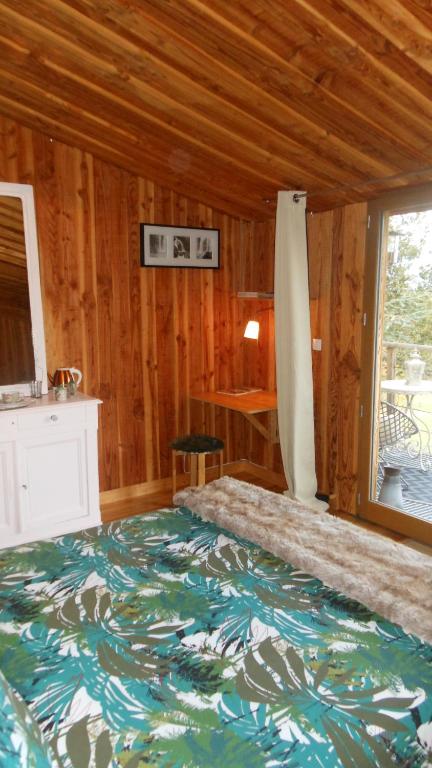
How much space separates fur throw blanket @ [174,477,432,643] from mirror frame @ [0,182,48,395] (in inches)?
62.7

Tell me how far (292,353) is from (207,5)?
201cm

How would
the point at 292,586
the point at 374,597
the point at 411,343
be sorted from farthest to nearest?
the point at 411,343 → the point at 292,586 → the point at 374,597

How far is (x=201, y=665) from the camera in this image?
1507 mm

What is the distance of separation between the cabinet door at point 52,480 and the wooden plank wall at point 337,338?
5.33ft

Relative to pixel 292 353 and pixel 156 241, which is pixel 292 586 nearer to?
pixel 292 353

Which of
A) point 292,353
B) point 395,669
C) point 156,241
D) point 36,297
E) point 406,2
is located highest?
point 406,2

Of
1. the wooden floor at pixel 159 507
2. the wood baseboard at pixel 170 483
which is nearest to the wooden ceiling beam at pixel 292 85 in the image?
the wooden floor at pixel 159 507

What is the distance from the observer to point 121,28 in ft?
7.93

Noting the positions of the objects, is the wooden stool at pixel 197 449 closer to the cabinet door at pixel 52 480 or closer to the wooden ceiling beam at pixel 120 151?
the cabinet door at pixel 52 480

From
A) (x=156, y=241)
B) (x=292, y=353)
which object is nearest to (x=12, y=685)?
(x=292, y=353)

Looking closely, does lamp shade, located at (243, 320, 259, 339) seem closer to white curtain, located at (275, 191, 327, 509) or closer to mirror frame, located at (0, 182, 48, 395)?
white curtain, located at (275, 191, 327, 509)

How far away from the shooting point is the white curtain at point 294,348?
361 cm

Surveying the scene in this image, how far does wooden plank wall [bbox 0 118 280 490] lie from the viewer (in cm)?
378

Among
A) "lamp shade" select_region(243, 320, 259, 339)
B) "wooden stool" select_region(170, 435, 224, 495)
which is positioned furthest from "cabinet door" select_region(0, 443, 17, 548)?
"lamp shade" select_region(243, 320, 259, 339)
